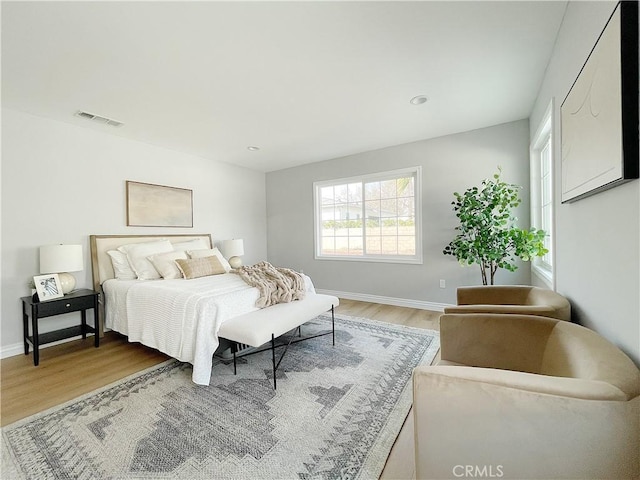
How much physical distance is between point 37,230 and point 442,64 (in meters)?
4.22

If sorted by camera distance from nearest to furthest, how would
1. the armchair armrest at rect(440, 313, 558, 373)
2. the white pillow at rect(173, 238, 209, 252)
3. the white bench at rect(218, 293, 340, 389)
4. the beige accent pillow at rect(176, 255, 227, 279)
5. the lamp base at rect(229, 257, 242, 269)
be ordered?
the armchair armrest at rect(440, 313, 558, 373), the white bench at rect(218, 293, 340, 389), the beige accent pillow at rect(176, 255, 227, 279), the white pillow at rect(173, 238, 209, 252), the lamp base at rect(229, 257, 242, 269)

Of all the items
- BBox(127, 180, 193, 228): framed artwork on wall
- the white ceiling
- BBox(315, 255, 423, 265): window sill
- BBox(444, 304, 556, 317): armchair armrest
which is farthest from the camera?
BBox(315, 255, 423, 265): window sill

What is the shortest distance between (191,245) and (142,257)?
0.70 metres

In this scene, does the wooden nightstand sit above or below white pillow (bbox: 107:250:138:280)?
below

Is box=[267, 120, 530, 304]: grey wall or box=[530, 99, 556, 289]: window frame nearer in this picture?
box=[530, 99, 556, 289]: window frame

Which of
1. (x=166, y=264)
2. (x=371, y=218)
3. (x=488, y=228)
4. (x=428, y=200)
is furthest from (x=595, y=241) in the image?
(x=166, y=264)

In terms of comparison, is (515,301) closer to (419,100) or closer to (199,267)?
(419,100)

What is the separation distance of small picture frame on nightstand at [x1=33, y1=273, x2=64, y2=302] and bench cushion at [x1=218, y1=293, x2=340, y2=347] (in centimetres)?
196

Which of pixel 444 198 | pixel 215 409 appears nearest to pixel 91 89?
pixel 215 409

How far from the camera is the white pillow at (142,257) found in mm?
3201

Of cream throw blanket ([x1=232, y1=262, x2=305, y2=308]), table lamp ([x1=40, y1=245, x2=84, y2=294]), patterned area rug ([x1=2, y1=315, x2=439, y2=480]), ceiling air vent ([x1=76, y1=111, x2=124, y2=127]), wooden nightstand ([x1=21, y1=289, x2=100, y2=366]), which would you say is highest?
ceiling air vent ([x1=76, y1=111, x2=124, y2=127])

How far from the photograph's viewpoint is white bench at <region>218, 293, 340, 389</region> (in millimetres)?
1960

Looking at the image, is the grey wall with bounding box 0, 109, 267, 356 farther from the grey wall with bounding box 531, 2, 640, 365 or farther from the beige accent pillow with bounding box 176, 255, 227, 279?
the grey wall with bounding box 531, 2, 640, 365

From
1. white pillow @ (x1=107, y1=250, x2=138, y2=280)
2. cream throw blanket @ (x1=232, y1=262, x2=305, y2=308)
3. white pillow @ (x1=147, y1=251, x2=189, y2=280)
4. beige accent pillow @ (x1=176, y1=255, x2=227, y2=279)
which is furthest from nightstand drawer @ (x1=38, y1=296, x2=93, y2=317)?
cream throw blanket @ (x1=232, y1=262, x2=305, y2=308)
